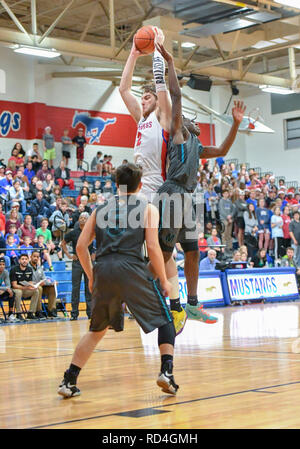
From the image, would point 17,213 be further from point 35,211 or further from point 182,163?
point 182,163

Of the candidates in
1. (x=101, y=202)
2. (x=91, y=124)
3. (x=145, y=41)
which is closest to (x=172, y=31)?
(x=101, y=202)

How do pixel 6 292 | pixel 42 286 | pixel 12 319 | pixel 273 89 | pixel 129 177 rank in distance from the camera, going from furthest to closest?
pixel 273 89, pixel 42 286, pixel 6 292, pixel 12 319, pixel 129 177

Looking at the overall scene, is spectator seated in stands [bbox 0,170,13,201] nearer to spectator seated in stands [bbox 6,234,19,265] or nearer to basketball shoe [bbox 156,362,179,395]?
spectator seated in stands [bbox 6,234,19,265]

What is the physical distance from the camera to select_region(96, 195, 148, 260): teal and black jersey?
455 centimetres

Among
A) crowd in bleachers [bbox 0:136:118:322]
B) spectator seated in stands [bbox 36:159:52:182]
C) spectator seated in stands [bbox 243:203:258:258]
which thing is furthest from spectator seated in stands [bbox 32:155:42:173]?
spectator seated in stands [bbox 243:203:258:258]

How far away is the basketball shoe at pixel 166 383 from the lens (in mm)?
4545

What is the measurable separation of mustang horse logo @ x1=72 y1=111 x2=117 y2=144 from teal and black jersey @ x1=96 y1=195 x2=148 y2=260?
23088mm

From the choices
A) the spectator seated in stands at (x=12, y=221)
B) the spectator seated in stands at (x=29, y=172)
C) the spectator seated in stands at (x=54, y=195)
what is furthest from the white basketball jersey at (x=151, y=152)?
the spectator seated in stands at (x=29, y=172)

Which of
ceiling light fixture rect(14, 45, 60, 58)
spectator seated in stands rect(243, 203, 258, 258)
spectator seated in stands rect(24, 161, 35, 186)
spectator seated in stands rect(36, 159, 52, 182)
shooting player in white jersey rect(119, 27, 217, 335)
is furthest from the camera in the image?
spectator seated in stands rect(243, 203, 258, 258)

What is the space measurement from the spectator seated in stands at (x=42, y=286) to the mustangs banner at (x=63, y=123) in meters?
11.9

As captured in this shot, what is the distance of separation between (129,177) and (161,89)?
43.7 inches

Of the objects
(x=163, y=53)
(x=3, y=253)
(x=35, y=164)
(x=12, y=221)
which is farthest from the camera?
(x=35, y=164)

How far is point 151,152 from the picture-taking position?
5.59 m
